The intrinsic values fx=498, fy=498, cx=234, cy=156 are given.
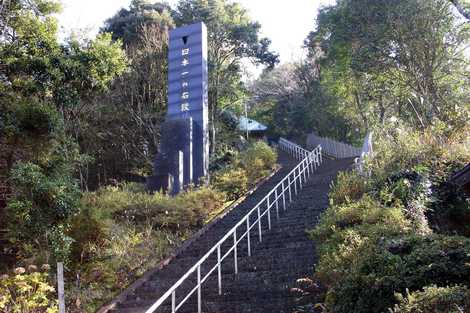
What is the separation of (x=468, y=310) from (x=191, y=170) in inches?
494

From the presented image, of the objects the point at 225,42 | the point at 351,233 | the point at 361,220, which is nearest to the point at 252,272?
the point at 351,233

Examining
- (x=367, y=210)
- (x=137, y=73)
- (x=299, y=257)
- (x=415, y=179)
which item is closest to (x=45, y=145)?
(x=299, y=257)

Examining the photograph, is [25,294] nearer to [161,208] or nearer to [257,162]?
[161,208]

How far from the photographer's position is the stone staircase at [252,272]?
727 cm

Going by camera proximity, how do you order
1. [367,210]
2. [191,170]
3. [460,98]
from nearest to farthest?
[367,210] < [191,170] < [460,98]

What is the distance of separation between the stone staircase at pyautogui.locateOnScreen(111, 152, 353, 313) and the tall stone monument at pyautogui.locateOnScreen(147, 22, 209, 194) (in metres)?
4.07

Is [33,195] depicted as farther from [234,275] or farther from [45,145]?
[234,275]

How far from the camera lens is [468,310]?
3.81 meters

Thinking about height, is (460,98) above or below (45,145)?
above

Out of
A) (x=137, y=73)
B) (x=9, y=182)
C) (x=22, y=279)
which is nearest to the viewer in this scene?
(x=22, y=279)

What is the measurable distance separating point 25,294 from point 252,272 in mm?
3574

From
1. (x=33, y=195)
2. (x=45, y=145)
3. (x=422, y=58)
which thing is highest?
(x=422, y=58)

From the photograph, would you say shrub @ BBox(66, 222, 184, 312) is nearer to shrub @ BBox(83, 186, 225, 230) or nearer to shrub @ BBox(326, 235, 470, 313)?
shrub @ BBox(83, 186, 225, 230)

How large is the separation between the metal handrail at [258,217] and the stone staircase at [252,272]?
17 centimetres
